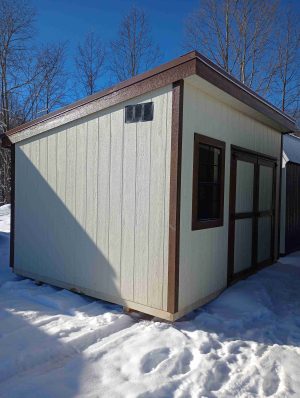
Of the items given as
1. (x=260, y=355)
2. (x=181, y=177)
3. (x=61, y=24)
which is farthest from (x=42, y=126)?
(x=61, y=24)

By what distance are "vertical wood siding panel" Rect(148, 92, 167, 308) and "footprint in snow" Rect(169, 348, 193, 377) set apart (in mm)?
723

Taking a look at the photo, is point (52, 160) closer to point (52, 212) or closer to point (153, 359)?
point (52, 212)

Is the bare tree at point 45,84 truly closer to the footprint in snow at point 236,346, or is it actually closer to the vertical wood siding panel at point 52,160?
the vertical wood siding panel at point 52,160

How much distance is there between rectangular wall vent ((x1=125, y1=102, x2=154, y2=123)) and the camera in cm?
360

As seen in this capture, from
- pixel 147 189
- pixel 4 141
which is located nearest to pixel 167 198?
pixel 147 189

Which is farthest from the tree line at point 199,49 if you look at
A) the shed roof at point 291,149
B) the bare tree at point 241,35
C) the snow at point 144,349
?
the snow at point 144,349

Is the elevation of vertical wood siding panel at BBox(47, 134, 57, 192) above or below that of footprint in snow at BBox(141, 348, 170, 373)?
above

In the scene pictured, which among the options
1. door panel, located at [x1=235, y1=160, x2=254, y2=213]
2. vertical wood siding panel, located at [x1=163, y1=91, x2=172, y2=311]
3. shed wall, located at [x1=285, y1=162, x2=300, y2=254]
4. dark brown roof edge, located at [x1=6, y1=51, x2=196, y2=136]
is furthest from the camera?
shed wall, located at [x1=285, y1=162, x2=300, y2=254]

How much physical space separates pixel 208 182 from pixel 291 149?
4553 millimetres

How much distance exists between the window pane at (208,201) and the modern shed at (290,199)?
3.32 meters

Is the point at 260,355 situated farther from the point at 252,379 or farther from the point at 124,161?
the point at 124,161

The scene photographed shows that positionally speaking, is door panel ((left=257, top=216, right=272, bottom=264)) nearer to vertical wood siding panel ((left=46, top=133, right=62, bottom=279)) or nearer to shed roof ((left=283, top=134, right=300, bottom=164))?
shed roof ((left=283, top=134, right=300, bottom=164))

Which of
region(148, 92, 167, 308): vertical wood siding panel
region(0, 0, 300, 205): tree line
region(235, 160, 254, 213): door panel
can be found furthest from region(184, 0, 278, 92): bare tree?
region(148, 92, 167, 308): vertical wood siding panel

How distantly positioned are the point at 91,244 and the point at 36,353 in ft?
5.16
